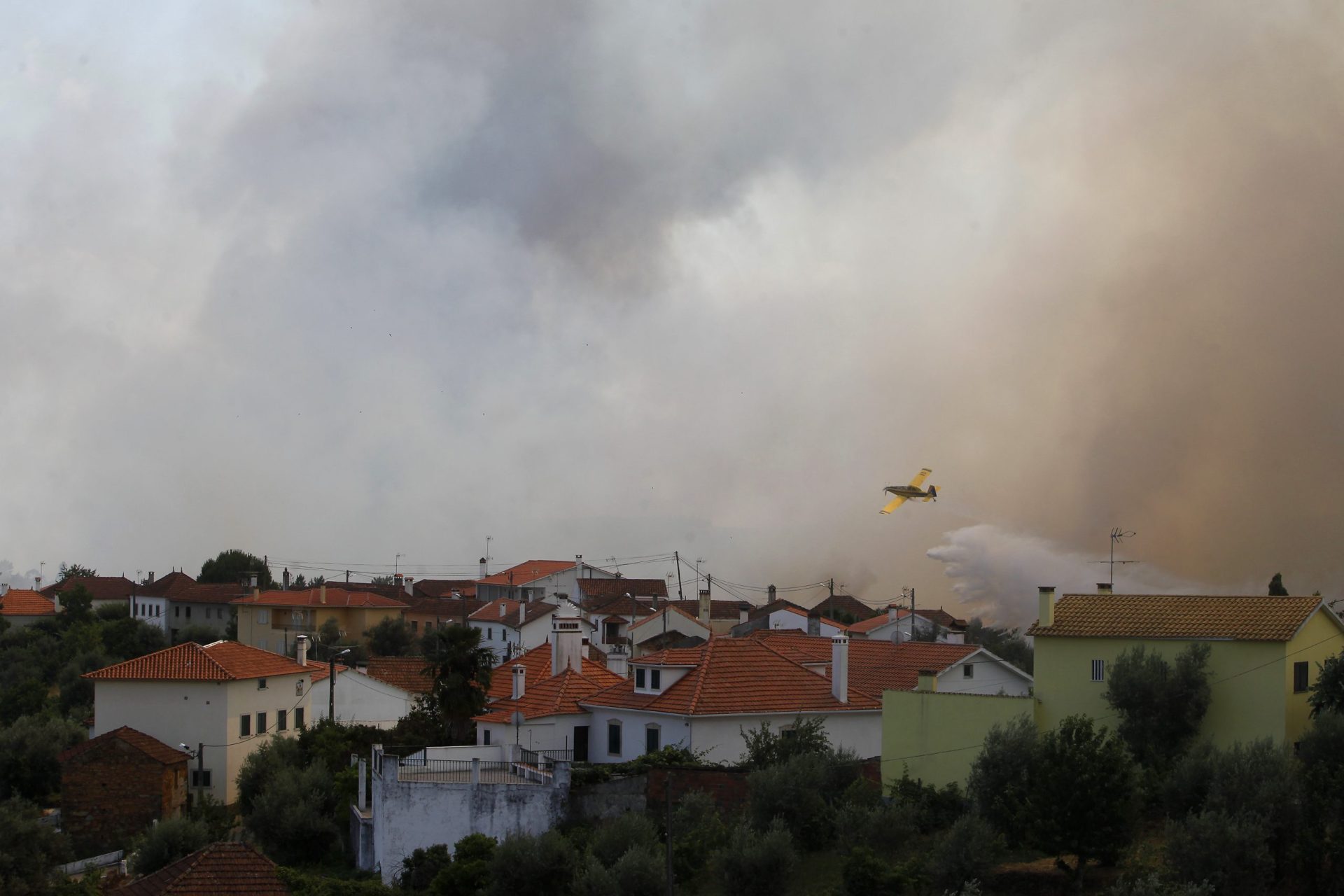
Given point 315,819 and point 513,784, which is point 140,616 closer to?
point 315,819

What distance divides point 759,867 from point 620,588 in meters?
84.4

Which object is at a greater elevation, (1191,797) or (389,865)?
(1191,797)

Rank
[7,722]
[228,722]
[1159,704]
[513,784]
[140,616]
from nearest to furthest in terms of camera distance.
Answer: [1159,704]
[513,784]
[228,722]
[7,722]
[140,616]

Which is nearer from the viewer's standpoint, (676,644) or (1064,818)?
(1064,818)

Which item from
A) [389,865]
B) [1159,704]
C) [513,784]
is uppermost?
[1159,704]

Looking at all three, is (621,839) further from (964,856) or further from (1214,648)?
(1214,648)

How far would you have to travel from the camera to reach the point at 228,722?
5825 centimetres

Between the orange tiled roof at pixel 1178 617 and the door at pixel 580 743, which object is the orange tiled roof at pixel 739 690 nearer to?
the door at pixel 580 743

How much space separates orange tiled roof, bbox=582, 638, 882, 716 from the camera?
45.1 m

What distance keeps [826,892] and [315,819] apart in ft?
70.4

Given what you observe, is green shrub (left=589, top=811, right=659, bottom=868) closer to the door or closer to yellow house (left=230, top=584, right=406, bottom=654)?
the door

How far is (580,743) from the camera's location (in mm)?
47844

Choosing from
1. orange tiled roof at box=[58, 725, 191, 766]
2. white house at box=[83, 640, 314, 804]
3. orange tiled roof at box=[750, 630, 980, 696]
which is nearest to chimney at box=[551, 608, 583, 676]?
orange tiled roof at box=[750, 630, 980, 696]

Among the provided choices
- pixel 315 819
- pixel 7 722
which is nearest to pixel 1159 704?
pixel 315 819
